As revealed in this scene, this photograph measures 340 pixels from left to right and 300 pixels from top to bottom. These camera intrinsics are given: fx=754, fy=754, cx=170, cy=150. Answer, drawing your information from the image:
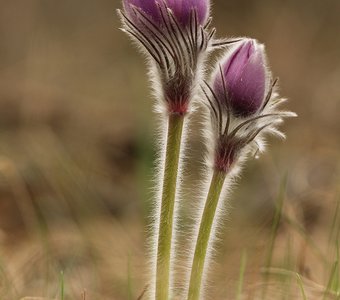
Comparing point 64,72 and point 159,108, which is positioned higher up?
point 159,108

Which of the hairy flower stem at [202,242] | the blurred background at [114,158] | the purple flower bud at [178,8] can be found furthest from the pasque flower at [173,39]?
the blurred background at [114,158]

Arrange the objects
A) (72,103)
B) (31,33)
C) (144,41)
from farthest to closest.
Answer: (31,33) → (72,103) → (144,41)

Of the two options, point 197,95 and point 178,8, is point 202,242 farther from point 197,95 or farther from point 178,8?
point 178,8

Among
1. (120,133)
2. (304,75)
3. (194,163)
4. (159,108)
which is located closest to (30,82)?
(120,133)

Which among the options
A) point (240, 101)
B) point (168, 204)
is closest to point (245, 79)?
point (240, 101)

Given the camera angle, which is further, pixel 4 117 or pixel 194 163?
pixel 4 117

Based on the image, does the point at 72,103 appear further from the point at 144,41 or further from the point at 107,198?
the point at 144,41

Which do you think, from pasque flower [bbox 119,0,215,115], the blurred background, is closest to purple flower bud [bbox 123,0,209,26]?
pasque flower [bbox 119,0,215,115]
